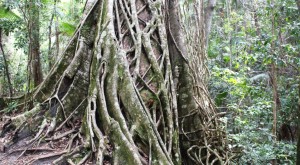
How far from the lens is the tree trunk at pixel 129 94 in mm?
3148

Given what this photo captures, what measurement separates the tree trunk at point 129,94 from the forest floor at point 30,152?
0.16 metres

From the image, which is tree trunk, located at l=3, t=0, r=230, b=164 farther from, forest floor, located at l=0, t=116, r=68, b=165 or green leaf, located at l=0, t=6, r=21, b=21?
green leaf, located at l=0, t=6, r=21, b=21

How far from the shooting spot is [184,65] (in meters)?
4.47

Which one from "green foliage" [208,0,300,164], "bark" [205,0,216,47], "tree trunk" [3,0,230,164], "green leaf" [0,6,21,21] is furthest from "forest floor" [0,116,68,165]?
"bark" [205,0,216,47]

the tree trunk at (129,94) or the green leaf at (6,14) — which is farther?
the green leaf at (6,14)

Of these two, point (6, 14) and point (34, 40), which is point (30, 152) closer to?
point (6, 14)

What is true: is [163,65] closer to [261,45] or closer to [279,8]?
[261,45]

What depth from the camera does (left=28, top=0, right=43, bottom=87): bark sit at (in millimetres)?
4637

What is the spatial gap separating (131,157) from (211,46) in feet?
26.6

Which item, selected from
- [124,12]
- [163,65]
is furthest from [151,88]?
[124,12]

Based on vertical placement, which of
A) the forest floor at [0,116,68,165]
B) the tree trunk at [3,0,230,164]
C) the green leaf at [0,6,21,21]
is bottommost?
the forest floor at [0,116,68,165]

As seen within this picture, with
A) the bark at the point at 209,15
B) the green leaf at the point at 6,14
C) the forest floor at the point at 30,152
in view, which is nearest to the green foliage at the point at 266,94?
the bark at the point at 209,15

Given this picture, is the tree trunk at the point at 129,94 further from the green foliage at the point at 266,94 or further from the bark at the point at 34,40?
the green foliage at the point at 266,94

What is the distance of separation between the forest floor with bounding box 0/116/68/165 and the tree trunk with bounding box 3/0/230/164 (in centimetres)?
16
